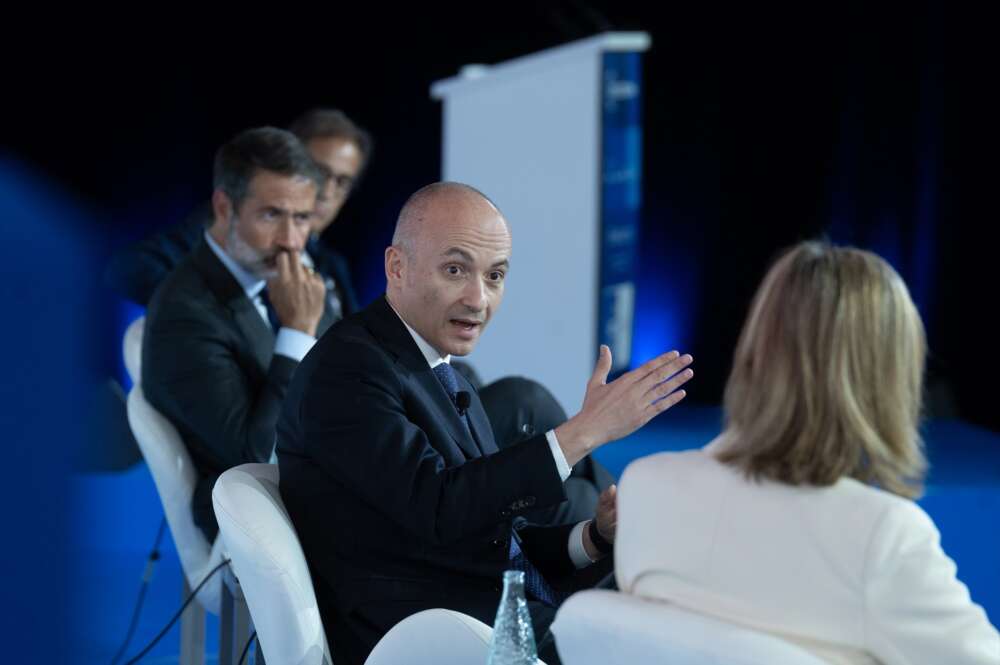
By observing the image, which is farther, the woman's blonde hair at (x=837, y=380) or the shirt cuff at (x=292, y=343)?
the shirt cuff at (x=292, y=343)

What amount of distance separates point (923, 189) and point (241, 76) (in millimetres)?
4418

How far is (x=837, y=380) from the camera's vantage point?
1.57 m

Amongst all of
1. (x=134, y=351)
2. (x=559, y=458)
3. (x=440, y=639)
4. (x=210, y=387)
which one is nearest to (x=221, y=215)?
(x=134, y=351)

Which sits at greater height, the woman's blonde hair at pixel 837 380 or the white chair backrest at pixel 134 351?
the woman's blonde hair at pixel 837 380

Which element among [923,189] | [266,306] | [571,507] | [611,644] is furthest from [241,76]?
[611,644]

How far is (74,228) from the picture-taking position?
7.79 metres

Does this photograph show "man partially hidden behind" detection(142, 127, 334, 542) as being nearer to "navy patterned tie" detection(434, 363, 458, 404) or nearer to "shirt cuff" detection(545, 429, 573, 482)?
"navy patterned tie" detection(434, 363, 458, 404)

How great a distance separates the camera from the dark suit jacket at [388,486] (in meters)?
2.20

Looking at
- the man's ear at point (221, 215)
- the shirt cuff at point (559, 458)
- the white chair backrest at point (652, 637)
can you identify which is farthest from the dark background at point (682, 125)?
the white chair backrest at point (652, 637)

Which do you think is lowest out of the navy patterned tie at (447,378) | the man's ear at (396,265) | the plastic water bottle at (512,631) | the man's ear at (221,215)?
the plastic water bottle at (512,631)

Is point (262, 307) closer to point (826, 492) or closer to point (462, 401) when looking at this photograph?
point (462, 401)

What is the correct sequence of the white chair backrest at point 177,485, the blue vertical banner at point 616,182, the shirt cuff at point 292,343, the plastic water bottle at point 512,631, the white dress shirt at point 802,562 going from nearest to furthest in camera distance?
1. the white dress shirt at point 802,562
2. the plastic water bottle at point 512,631
3. the white chair backrest at point 177,485
4. the shirt cuff at point 292,343
5. the blue vertical banner at point 616,182

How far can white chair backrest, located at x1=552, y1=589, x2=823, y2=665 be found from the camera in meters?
1.55

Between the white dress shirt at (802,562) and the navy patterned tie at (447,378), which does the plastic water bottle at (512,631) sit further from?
the navy patterned tie at (447,378)
